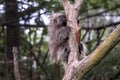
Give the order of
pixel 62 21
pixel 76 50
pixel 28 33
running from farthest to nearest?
pixel 28 33
pixel 62 21
pixel 76 50

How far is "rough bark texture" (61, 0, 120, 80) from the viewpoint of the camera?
2225 mm

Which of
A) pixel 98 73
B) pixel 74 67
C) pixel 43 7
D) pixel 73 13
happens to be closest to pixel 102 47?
pixel 74 67

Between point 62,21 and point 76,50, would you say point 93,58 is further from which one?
point 62,21

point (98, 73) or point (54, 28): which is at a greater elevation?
point (54, 28)

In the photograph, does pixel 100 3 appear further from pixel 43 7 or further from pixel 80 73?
pixel 80 73

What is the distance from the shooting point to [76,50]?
2.54 meters

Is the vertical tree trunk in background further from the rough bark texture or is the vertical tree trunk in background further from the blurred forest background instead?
the rough bark texture

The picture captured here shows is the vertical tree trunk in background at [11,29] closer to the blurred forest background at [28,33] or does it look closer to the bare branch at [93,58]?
the blurred forest background at [28,33]

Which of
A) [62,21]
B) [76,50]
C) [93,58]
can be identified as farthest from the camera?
[62,21]

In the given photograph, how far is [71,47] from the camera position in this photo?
8.38ft

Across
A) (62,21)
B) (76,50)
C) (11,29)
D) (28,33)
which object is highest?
(62,21)

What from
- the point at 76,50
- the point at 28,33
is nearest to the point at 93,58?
the point at 76,50

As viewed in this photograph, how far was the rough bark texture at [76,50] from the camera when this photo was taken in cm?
222

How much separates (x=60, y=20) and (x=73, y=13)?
0.11m
